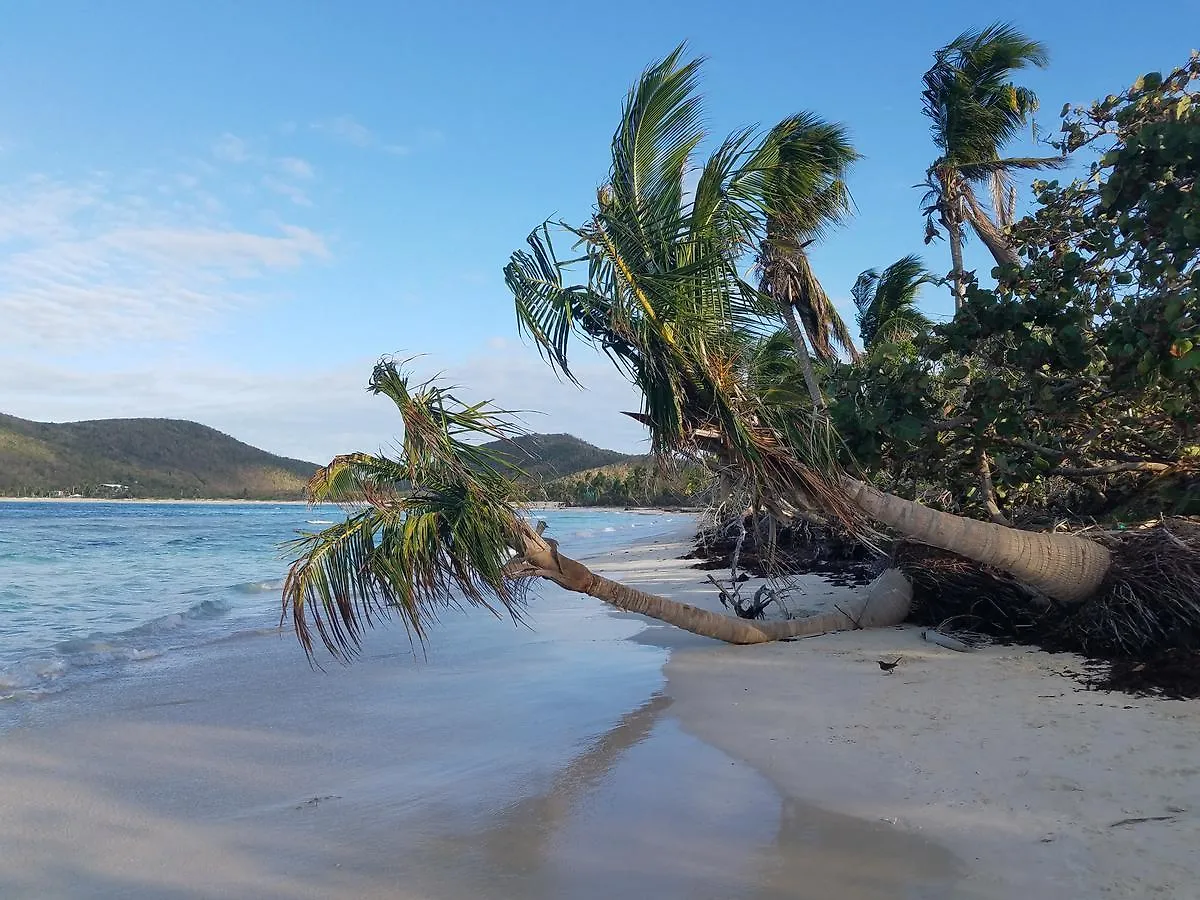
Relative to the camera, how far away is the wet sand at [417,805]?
3.68 metres

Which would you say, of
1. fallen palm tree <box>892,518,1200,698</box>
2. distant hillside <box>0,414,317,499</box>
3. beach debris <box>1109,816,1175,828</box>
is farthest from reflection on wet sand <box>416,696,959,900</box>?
distant hillside <box>0,414,317,499</box>

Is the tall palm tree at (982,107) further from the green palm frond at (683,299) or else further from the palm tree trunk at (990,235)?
the green palm frond at (683,299)

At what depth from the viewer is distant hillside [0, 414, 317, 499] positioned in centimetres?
9331

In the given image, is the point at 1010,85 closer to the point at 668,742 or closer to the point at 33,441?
the point at 668,742

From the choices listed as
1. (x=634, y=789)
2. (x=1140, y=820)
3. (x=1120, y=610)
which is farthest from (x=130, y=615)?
(x=1140, y=820)

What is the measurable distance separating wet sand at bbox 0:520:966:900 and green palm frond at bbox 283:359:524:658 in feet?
3.30

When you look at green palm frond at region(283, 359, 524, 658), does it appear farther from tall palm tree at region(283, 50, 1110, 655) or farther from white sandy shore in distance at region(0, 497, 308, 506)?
white sandy shore in distance at region(0, 497, 308, 506)

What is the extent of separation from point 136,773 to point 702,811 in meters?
3.85

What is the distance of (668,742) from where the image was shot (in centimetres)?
570

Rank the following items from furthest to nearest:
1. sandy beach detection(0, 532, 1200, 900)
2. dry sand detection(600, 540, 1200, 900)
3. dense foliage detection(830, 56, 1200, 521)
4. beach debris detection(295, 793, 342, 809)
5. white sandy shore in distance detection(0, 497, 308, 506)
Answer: white sandy shore in distance detection(0, 497, 308, 506) → dense foliage detection(830, 56, 1200, 521) → beach debris detection(295, 793, 342, 809) → sandy beach detection(0, 532, 1200, 900) → dry sand detection(600, 540, 1200, 900)

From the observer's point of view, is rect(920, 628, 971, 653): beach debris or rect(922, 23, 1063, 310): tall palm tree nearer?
rect(920, 628, 971, 653): beach debris

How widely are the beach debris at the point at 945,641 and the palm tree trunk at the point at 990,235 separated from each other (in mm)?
5365

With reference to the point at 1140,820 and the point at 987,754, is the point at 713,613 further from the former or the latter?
the point at 1140,820

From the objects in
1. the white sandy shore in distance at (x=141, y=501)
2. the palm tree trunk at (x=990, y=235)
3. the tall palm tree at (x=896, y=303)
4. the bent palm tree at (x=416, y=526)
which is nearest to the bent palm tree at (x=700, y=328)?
the bent palm tree at (x=416, y=526)
